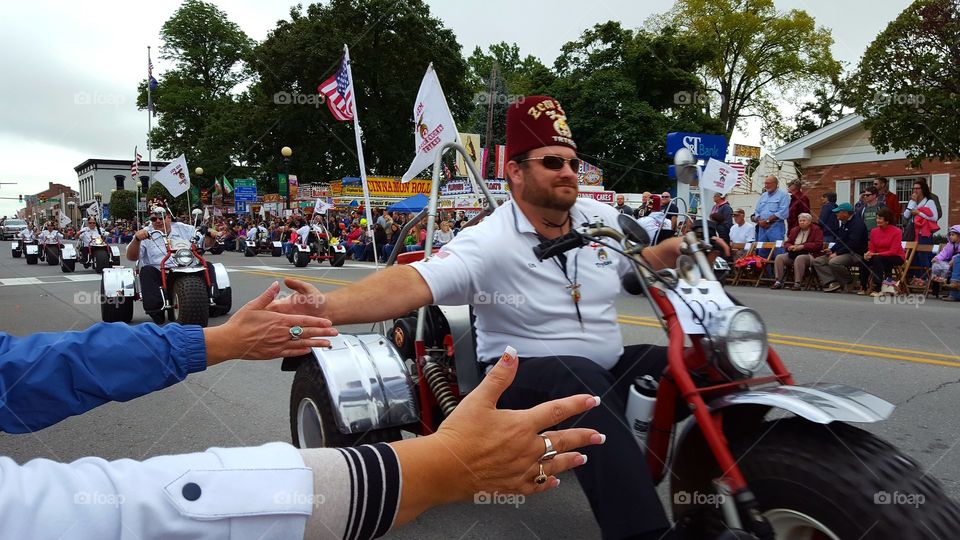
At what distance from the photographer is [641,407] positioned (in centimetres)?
223

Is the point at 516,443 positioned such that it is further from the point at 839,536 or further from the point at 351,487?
the point at 839,536

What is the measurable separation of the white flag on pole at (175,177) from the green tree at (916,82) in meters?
13.1

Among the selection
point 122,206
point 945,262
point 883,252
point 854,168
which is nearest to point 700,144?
point 883,252

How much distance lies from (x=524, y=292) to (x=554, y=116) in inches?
30.8

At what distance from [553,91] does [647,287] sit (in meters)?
38.1

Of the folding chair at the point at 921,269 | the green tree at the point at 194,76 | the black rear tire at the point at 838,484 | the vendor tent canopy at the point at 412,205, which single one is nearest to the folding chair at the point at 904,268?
the folding chair at the point at 921,269

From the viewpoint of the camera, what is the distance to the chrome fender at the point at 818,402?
172 cm

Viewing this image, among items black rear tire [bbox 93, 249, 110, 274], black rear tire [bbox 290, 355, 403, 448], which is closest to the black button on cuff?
black rear tire [bbox 290, 355, 403, 448]

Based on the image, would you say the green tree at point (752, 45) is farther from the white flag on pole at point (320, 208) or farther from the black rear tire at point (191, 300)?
the black rear tire at point (191, 300)

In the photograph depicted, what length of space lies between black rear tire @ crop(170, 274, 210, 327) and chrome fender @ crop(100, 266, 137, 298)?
2.72ft

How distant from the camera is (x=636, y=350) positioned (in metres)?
2.59

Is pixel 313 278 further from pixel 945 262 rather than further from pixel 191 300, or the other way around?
pixel 945 262

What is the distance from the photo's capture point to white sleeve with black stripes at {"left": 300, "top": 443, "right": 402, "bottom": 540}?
102 centimetres

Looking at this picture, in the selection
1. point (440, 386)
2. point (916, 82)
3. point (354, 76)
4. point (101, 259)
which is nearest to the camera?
point (440, 386)
